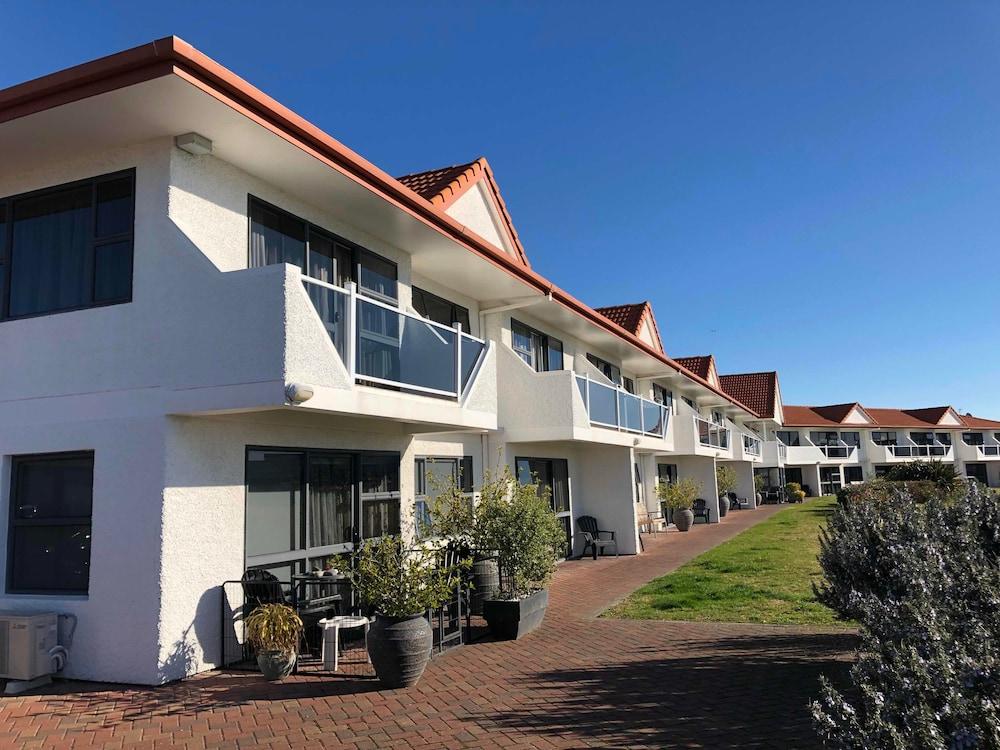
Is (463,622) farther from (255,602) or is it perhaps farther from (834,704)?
(834,704)

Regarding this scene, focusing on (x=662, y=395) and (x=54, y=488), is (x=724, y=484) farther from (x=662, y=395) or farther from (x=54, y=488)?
(x=54, y=488)

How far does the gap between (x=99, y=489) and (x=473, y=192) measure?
10.1 m

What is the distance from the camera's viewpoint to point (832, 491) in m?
58.9

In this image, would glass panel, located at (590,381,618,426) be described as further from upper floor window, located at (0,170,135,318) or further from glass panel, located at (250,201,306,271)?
upper floor window, located at (0,170,135,318)

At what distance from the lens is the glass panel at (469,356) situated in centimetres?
1094

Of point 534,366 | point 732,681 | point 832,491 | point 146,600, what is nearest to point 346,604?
point 146,600

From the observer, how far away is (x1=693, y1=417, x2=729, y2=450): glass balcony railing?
27195 mm

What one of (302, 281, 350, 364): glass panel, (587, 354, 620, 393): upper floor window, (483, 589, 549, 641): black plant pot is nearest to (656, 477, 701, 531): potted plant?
(587, 354, 620, 393): upper floor window

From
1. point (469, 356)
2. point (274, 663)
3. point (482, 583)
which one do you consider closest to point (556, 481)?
point (482, 583)

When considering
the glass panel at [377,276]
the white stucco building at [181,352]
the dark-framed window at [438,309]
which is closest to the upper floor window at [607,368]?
the dark-framed window at [438,309]

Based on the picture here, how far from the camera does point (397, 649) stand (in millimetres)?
7281

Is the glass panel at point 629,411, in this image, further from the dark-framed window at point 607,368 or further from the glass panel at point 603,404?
the dark-framed window at point 607,368

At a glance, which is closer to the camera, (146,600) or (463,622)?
(146,600)

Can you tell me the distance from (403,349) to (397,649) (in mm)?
3732
